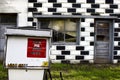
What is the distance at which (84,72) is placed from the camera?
11758 mm

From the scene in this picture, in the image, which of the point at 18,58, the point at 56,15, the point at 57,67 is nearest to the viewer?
the point at 18,58

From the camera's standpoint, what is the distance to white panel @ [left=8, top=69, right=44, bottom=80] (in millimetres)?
7719

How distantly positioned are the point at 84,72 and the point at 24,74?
4.38m

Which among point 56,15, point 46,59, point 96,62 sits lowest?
point 96,62

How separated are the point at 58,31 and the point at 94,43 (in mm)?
1680

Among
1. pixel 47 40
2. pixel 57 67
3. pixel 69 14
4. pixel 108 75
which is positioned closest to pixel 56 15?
pixel 69 14

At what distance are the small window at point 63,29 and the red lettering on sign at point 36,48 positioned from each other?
669 cm

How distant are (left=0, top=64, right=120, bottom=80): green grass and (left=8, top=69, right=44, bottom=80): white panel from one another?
220cm

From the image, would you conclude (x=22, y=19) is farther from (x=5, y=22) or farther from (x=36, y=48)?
(x=36, y=48)

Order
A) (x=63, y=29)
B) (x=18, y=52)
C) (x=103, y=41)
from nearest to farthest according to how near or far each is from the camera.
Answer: (x=18, y=52) → (x=63, y=29) → (x=103, y=41)

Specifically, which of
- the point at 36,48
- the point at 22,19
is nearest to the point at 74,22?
the point at 22,19

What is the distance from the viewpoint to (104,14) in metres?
14.5

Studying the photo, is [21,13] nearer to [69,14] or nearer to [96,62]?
[69,14]

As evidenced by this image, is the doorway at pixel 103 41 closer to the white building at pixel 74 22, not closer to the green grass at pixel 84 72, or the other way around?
the white building at pixel 74 22
